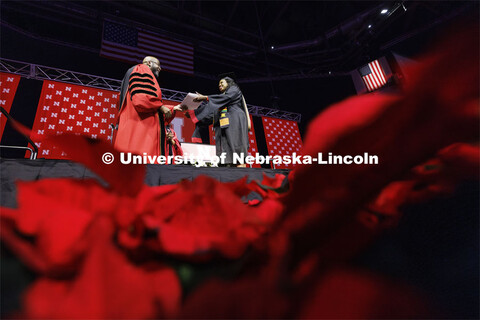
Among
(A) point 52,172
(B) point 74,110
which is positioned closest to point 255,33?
(B) point 74,110

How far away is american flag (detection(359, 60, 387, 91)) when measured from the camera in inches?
177

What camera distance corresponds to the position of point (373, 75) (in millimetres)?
4668

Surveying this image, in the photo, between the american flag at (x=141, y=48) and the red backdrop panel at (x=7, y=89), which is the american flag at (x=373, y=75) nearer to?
the american flag at (x=141, y=48)

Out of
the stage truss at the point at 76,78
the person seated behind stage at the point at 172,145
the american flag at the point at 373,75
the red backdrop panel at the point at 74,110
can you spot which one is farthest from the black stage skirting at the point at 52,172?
the american flag at the point at 373,75

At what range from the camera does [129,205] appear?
0.51ft

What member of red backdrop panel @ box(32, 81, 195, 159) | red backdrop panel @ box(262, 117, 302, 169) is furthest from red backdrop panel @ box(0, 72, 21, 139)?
red backdrop panel @ box(262, 117, 302, 169)

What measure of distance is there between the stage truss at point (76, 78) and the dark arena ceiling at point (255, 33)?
37cm

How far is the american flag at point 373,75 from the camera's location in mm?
4496

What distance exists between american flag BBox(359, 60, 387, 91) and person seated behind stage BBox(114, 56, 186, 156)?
448 cm

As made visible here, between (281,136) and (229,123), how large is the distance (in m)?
3.33

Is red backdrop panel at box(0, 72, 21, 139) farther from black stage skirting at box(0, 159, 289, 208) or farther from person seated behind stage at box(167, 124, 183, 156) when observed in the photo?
black stage skirting at box(0, 159, 289, 208)

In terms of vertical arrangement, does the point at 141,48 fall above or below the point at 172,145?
above

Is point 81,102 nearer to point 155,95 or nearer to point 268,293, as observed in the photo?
point 155,95

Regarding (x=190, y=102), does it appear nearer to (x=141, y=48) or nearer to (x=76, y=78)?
(x=141, y=48)
